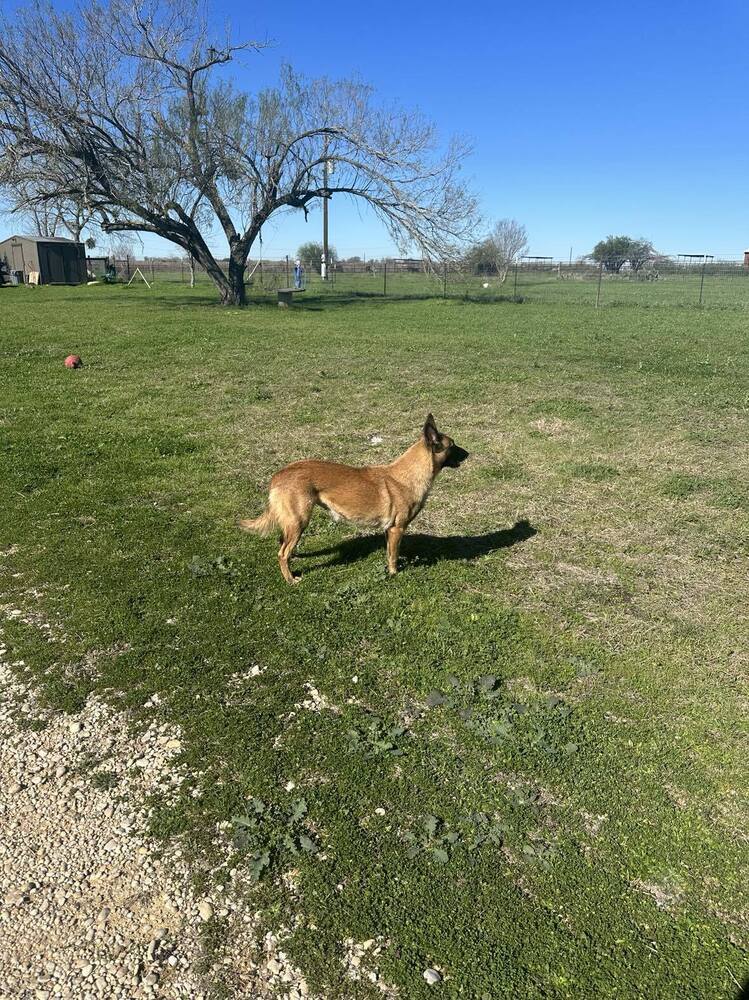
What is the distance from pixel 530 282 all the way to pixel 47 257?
32.7 metres

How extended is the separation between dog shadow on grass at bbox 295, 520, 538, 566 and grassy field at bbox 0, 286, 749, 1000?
31 mm

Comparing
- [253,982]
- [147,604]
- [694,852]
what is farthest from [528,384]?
[253,982]

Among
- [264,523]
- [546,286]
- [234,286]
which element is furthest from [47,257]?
[264,523]

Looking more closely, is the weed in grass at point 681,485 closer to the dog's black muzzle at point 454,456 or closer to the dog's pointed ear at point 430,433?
the dog's black muzzle at point 454,456

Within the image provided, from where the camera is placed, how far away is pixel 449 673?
3744 mm

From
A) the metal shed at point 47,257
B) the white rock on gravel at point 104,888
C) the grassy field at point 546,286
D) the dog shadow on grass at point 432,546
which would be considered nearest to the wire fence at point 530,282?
the grassy field at point 546,286

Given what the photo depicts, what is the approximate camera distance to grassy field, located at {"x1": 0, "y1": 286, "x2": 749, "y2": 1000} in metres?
2.34

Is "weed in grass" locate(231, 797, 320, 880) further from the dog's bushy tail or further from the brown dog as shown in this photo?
the dog's bushy tail

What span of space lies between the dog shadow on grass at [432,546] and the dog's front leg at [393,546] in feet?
1.02

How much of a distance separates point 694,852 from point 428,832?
40.8 inches

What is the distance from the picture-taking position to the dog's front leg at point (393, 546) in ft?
15.7

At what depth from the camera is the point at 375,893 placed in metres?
2.43

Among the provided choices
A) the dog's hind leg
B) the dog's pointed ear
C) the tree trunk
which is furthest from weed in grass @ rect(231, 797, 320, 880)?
the tree trunk

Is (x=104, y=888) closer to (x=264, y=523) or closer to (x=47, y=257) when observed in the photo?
(x=264, y=523)
